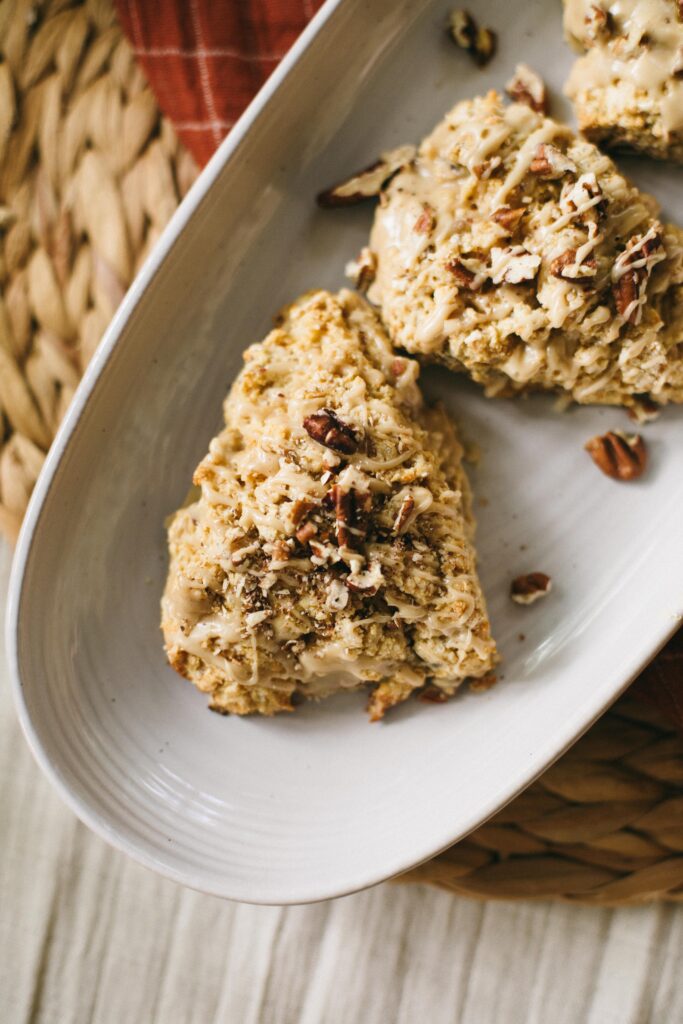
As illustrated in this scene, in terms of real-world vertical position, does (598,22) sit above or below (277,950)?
above

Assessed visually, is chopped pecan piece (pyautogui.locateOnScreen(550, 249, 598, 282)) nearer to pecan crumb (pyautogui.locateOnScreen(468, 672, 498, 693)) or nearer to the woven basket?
pecan crumb (pyautogui.locateOnScreen(468, 672, 498, 693))

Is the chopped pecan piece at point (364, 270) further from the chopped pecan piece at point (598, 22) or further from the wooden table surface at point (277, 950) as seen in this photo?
the wooden table surface at point (277, 950)

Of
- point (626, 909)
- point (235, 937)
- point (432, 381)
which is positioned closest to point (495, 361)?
point (432, 381)

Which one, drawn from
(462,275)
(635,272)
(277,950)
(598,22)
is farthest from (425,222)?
(277,950)

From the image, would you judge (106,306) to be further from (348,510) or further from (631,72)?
(631,72)

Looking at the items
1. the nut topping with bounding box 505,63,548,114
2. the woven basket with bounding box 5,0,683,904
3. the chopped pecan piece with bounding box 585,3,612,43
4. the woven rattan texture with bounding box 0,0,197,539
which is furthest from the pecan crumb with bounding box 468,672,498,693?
the chopped pecan piece with bounding box 585,3,612,43

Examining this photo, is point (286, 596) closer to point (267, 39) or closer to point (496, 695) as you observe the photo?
point (496, 695)
